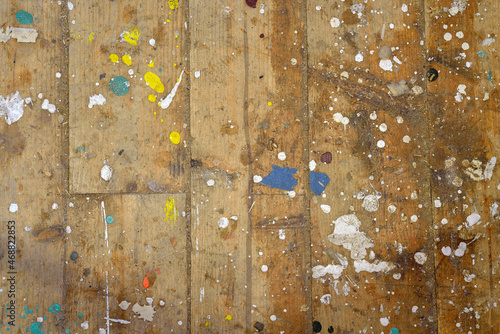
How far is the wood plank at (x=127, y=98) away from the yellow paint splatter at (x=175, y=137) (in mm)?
15

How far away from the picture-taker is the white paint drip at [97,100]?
5.81 feet

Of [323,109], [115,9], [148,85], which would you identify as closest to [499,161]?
[323,109]

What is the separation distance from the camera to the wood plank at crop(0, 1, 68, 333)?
1.75 metres

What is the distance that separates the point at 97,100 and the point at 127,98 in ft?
0.53

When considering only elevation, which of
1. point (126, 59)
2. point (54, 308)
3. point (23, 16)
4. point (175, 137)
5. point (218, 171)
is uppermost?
point (23, 16)

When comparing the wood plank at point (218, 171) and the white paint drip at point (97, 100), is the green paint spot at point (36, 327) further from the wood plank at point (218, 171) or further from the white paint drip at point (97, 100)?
the white paint drip at point (97, 100)

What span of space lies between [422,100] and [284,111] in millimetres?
755

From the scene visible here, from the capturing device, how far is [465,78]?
179cm

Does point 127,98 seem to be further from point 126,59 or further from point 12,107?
point 12,107

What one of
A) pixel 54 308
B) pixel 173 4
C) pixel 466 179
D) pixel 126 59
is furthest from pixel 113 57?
pixel 466 179

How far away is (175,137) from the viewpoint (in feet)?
5.82

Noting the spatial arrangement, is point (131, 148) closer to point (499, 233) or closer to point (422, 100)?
point (422, 100)

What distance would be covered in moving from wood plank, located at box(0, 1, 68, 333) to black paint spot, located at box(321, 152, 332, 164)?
54.8 inches

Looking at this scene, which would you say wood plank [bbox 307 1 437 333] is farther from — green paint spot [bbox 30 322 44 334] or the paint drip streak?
green paint spot [bbox 30 322 44 334]
